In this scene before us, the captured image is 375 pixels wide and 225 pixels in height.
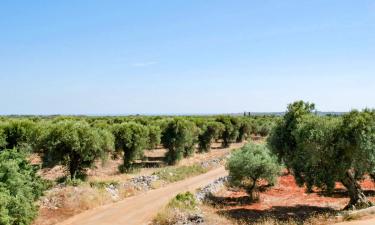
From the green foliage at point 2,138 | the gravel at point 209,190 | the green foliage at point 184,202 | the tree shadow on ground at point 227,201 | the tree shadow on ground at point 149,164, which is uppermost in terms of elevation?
the green foliage at point 2,138

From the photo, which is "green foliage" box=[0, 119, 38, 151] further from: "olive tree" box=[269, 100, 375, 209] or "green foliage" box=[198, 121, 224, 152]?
"green foliage" box=[198, 121, 224, 152]

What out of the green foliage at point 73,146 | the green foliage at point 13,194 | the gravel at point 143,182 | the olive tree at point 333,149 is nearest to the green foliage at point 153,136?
the green foliage at point 73,146

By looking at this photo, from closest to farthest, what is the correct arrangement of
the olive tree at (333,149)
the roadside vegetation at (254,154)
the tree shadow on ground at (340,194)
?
the roadside vegetation at (254,154)
the olive tree at (333,149)
the tree shadow on ground at (340,194)

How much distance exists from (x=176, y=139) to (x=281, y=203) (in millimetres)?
34155

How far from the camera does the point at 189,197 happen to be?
34.7 metres

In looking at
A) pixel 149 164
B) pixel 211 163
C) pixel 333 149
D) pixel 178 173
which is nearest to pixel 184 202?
pixel 333 149

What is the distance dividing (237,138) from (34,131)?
66.5 m

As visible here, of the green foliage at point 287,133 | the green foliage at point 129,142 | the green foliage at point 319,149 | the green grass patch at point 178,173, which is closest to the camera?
the green foliage at point 319,149

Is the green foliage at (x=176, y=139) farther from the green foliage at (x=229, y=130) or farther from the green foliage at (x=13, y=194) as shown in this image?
the green foliage at (x=13, y=194)

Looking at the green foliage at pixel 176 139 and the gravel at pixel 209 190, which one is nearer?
the gravel at pixel 209 190

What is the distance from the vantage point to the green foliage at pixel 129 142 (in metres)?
61.8

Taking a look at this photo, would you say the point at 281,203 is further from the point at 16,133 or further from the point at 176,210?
the point at 16,133

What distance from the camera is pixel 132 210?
3484 centimetres

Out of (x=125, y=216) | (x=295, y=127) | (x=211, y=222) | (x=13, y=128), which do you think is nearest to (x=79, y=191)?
(x=125, y=216)
